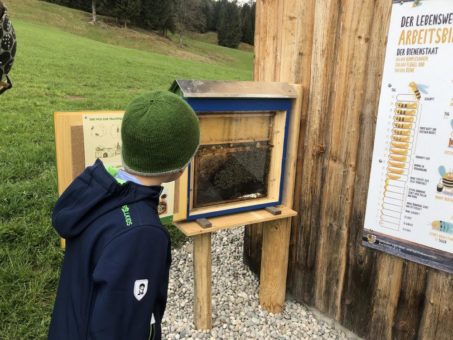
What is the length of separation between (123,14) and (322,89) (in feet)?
136

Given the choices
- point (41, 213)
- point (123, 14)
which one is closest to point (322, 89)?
point (41, 213)

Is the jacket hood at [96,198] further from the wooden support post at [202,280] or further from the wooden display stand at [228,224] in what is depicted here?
the wooden support post at [202,280]

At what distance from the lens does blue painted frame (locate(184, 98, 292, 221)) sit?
8.06 ft

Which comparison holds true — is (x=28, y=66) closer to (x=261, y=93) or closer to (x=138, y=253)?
(x=261, y=93)

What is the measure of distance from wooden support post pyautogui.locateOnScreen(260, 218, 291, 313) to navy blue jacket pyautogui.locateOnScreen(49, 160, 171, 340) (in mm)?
1580

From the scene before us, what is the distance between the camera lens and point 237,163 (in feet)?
9.32

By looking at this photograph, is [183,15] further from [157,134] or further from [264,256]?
[157,134]

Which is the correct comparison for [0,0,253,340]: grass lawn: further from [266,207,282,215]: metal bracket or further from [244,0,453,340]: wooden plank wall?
[244,0,453,340]: wooden plank wall

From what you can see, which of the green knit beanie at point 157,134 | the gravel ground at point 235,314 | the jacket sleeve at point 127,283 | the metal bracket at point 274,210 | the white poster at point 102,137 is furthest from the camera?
the gravel ground at point 235,314

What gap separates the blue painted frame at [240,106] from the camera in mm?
2457

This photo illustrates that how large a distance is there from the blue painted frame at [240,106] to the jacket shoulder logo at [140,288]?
1238 mm

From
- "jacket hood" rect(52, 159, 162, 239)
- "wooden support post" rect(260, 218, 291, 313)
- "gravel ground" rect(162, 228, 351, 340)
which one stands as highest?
"jacket hood" rect(52, 159, 162, 239)

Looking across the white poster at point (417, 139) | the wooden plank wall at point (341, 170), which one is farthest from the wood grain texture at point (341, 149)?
the white poster at point (417, 139)

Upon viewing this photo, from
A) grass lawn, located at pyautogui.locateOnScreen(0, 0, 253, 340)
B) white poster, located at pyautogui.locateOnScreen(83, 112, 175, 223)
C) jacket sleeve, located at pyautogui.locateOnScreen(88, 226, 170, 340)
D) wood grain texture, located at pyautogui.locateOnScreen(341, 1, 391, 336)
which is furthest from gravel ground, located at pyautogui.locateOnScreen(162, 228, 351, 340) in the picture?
jacket sleeve, located at pyautogui.locateOnScreen(88, 226, 170, 340)
